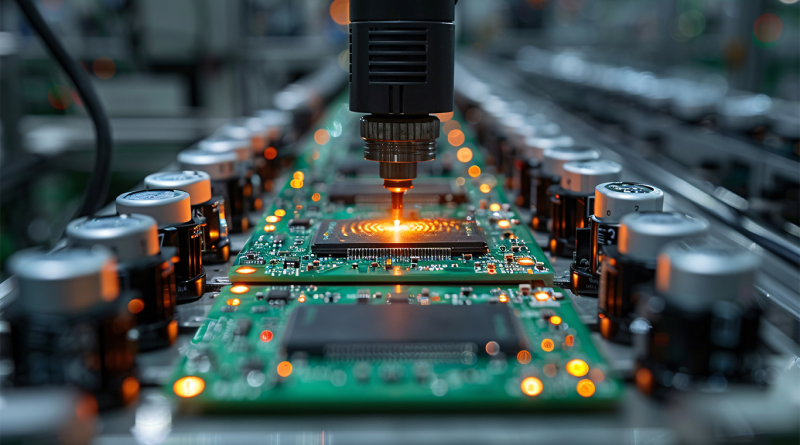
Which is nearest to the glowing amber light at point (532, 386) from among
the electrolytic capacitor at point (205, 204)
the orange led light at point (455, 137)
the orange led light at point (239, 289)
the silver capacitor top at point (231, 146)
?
the orange led light at point (239, 289)

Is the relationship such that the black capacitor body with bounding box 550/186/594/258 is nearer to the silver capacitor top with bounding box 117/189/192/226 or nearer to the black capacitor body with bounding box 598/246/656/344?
the black capacitor body with bounding box 598/246/656/344

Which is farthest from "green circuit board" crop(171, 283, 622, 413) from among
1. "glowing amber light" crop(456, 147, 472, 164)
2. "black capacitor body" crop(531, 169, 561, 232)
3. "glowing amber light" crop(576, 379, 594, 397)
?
"glowing amber light" crop(456, 147, 472, 164)

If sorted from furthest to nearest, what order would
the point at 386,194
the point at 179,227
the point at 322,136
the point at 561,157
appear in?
the point at 322,136, the point at 386,194, the point at 561,157, the point at 179,227

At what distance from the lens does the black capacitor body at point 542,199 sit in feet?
5.60

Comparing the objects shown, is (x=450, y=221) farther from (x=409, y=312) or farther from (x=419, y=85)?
(x=409, y=312)

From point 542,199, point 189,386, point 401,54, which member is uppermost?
point 401,54

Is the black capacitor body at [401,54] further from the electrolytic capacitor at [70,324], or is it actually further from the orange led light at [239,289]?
the electrolytic capacitor at [70,324]

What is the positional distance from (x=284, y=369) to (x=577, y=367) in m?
0.44

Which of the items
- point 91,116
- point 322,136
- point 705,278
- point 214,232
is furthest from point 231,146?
point 705,278

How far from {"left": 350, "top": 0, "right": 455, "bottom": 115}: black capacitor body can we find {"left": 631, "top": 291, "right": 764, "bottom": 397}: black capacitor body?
25.8 inches

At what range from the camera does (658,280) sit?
888mm

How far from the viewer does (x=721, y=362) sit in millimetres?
836

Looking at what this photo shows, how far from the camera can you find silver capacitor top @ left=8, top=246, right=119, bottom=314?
2.61 ft

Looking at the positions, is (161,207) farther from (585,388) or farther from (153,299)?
(585,388)
